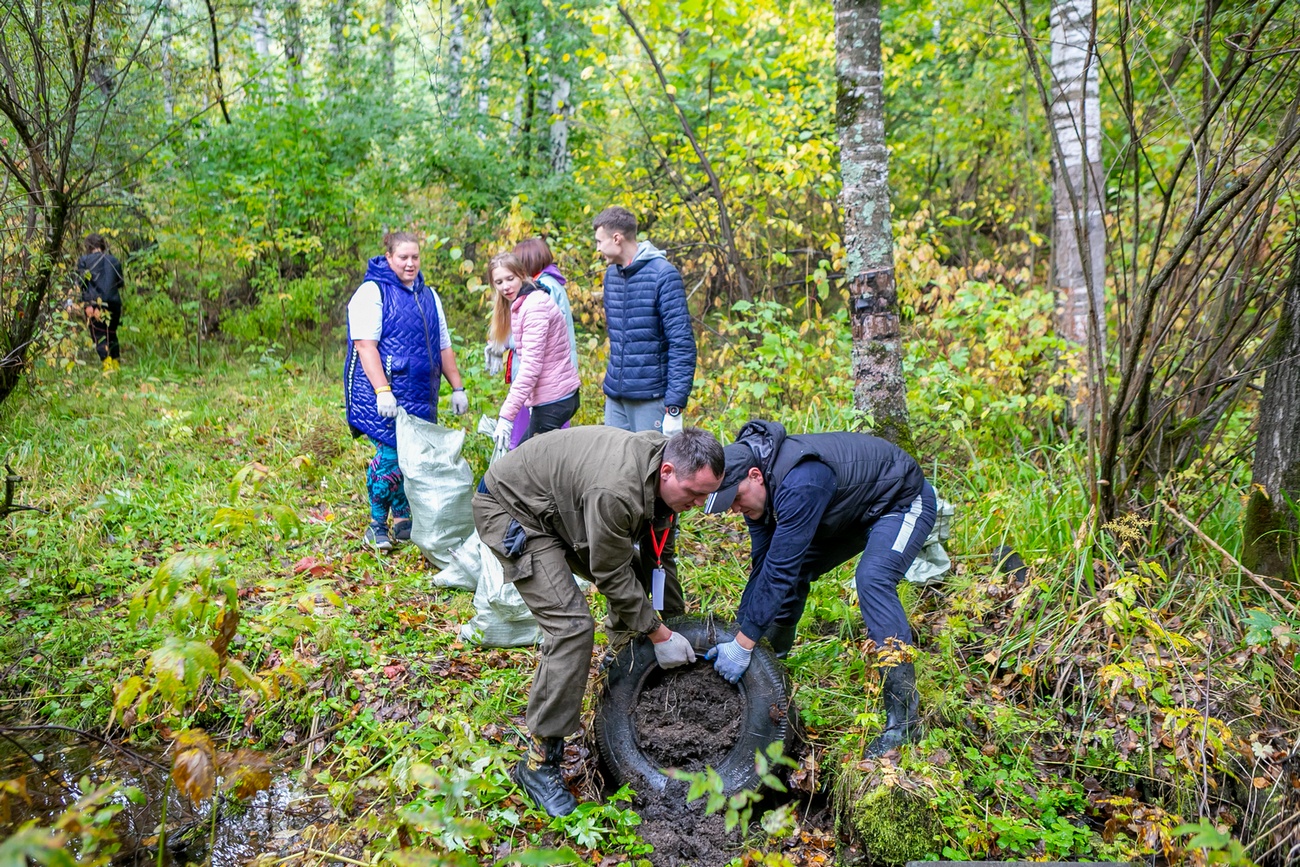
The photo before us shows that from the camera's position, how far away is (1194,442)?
167 inches

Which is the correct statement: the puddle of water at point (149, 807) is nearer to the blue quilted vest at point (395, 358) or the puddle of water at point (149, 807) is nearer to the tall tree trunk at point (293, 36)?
the blue quilted vest at point (395, 358)

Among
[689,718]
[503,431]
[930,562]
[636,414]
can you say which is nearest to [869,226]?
[636,414]

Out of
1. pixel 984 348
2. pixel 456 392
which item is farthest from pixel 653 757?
pixel 984 348

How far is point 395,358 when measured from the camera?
4727 mm

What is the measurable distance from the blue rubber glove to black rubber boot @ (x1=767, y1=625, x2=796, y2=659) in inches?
18.1

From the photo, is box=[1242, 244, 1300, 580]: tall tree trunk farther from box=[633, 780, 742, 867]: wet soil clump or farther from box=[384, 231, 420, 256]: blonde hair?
box=[384, 231, 420, 256]: blonde hair

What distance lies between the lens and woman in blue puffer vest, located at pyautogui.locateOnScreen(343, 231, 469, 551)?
4.64 m

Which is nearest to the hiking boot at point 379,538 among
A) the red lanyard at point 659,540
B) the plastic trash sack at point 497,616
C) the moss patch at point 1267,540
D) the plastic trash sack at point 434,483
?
the plastic trash sack at point 434,483

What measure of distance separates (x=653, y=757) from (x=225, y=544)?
3073 mm

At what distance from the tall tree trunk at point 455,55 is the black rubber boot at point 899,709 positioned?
31.4 feet

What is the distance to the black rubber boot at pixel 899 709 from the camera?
332cm

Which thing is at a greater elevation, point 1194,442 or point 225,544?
point 1194,442

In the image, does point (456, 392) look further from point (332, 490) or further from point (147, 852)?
point (147, 852)

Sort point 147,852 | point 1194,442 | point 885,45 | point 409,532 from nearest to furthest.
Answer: point 147,852
point 1194,442
point 409,532
point 885,45
